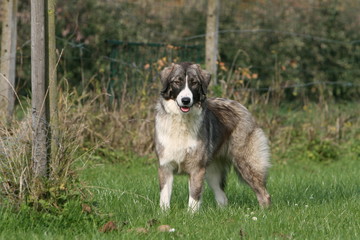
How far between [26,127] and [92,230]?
43.2 inches

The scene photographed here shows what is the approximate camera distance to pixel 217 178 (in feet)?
24.8

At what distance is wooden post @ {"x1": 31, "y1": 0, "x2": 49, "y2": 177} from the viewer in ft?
17.6

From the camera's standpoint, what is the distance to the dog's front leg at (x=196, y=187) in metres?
6.69

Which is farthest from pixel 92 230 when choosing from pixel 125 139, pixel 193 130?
pixel 125 139

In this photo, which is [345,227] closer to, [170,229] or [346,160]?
[170,229]

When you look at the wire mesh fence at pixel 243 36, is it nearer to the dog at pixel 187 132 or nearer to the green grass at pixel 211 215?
the green grass at pixel 211 215

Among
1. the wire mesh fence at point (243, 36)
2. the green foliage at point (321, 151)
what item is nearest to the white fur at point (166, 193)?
the green foliage at point (321, 151)

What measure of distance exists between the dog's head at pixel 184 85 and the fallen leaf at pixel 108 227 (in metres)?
1.72

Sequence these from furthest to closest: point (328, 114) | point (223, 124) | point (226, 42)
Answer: point (226, 42) → point (328, 114) → point (223, 124)

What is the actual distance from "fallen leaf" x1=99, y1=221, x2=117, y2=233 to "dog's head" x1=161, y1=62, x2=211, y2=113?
172cm

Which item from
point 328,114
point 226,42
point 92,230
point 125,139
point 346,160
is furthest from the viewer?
point 226,42

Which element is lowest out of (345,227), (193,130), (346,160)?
(346,160)

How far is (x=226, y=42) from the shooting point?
51.0 feet

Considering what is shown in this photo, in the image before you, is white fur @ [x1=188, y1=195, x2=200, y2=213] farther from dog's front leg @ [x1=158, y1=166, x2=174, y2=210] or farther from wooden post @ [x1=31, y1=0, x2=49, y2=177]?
wooden post @ [x1=31, y1=0, x2=49, y2=177]
